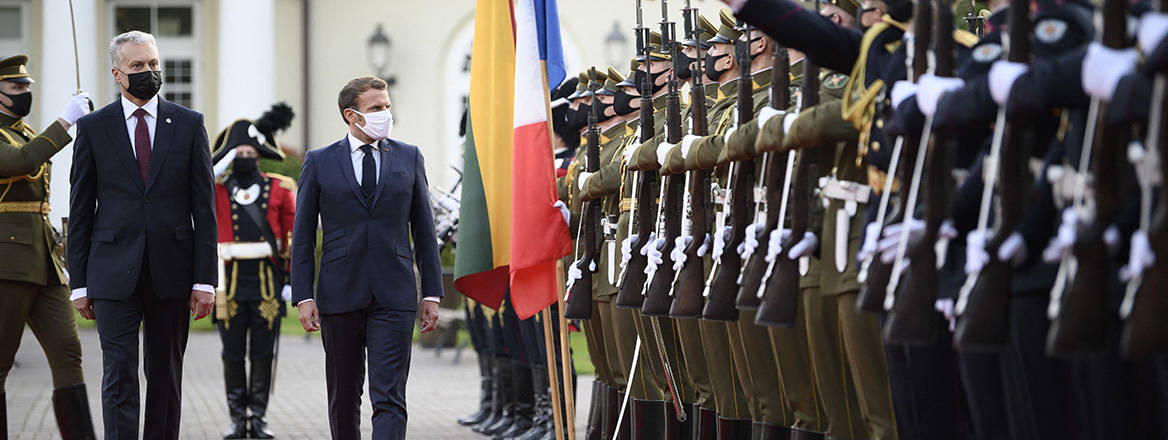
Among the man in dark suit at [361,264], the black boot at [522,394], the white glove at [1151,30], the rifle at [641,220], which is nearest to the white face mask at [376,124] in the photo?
the man in dark suit at [361,264]

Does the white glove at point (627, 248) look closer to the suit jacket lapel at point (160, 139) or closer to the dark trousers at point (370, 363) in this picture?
the dark trousers at point (370, 363)

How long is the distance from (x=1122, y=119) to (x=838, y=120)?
146cm

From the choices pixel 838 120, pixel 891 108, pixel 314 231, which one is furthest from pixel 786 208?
pixel 314 231

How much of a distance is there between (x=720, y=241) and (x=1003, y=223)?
1928 millimetres

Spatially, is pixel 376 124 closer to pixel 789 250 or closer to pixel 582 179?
pixel 582 179

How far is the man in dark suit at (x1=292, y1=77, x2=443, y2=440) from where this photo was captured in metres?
6.00

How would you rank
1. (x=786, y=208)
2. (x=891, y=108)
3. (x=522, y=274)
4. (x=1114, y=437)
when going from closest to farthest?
(x=1114, y=437)
(x=891, y=108)
(x=786, y=208)
(x=522, y=274)

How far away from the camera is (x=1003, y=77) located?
3549 mm

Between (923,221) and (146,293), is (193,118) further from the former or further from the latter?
(923,221)

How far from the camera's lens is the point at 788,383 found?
514 centimetres

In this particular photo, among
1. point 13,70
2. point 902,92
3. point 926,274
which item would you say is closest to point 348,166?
point 13,70

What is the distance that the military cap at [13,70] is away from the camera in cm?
693

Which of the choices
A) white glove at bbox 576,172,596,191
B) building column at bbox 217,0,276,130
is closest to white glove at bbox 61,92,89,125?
white glove at bbox 576,172,596,191

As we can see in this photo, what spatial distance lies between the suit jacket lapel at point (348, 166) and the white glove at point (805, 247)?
2050mm
